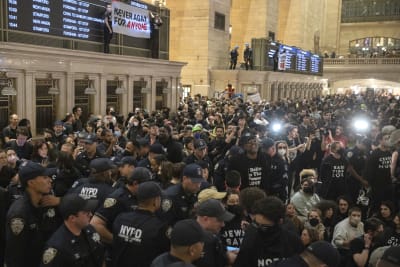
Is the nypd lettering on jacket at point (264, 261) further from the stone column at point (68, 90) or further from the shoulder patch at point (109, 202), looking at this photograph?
the stone column at point (68, 90)

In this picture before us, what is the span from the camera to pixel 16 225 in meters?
3.53

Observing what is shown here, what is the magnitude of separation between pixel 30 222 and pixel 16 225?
0.40 ft

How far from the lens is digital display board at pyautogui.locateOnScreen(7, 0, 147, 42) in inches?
427

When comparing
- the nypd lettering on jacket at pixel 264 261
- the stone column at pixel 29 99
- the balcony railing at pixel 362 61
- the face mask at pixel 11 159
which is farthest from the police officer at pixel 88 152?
the balcony railing at pixel 362 61

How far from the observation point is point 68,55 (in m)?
12.0

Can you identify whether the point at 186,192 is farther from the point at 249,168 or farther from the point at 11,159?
the point at 11,159

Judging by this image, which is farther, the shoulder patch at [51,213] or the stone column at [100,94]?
the stone column at [100,94]

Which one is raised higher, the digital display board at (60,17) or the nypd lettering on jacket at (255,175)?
the digital display board at (60,17)

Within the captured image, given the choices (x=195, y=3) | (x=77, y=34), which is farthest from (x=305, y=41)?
(x=77, y=34)

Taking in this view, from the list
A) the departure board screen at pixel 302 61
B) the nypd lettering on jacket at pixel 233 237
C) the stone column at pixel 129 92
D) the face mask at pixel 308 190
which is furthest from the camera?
the departure board screen at pixel 302 61

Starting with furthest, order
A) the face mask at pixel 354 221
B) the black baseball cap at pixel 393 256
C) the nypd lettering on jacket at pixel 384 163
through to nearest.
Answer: the nypd lettering on jacket at pixel 384 163, the face mask at pixel 354 221, the black baseball cap at pixel 393 256

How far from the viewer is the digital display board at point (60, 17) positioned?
10844mm

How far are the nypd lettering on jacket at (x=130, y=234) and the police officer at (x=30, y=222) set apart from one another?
73 cm

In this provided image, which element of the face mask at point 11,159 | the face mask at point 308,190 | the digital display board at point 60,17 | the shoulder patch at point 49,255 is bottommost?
the face mask at point 308,190
